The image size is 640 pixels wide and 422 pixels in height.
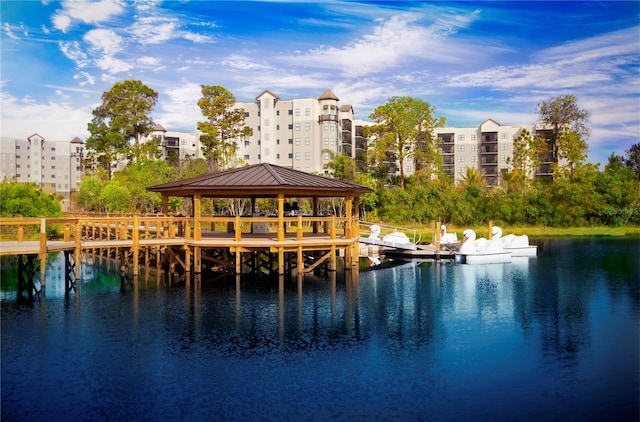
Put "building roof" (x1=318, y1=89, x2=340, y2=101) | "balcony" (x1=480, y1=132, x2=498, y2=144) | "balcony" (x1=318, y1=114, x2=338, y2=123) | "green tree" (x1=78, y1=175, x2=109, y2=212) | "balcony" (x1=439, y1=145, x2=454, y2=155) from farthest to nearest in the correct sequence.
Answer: "balcony" (x1=439, y1=145, x2=454, y2=155) < "balcony" (x1=480, y1=132, x2=498, y2=144) < "building roof" (x1=318, y1=89, x2=340, y2=101) < "balcony" (x1=318, y1=114, x2=338, y2=123) < "green tree" (x1=78, y1=175, x2=109, y2=212)

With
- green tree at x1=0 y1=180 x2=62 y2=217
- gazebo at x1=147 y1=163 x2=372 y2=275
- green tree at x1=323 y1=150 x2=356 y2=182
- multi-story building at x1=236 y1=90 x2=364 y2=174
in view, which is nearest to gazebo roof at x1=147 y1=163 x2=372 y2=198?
gazebo at x1=147 y1=163 x2=372 y2=275

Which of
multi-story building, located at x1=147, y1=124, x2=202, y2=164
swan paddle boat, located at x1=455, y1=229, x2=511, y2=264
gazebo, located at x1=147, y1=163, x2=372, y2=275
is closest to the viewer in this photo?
gazebo, located at x1=147, y1=163, x2=372, y2=275

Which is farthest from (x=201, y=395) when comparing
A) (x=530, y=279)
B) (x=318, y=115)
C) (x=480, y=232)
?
(x=318, y=115)

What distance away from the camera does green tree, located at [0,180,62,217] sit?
39656 mm

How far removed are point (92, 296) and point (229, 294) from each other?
4.82 metres

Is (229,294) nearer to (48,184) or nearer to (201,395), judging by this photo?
(201,395)

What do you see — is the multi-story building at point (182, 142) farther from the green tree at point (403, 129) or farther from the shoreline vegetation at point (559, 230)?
the shoreline vegetation at point (559, 230)

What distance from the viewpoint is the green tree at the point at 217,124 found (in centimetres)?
5850

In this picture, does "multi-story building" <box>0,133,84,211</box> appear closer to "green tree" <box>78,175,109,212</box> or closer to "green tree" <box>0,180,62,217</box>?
"green tree" <box>78,175,109,212</box>

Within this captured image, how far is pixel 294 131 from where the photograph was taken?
237 ft

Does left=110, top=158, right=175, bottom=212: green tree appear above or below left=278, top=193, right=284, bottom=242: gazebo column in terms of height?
above

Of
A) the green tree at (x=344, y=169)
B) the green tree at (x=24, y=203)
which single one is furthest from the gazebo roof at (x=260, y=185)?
the green tree at (x=344, y=169)

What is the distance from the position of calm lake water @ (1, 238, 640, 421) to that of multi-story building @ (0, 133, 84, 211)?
277 feet

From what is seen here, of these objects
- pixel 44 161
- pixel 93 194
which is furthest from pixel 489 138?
pixel 44 161
